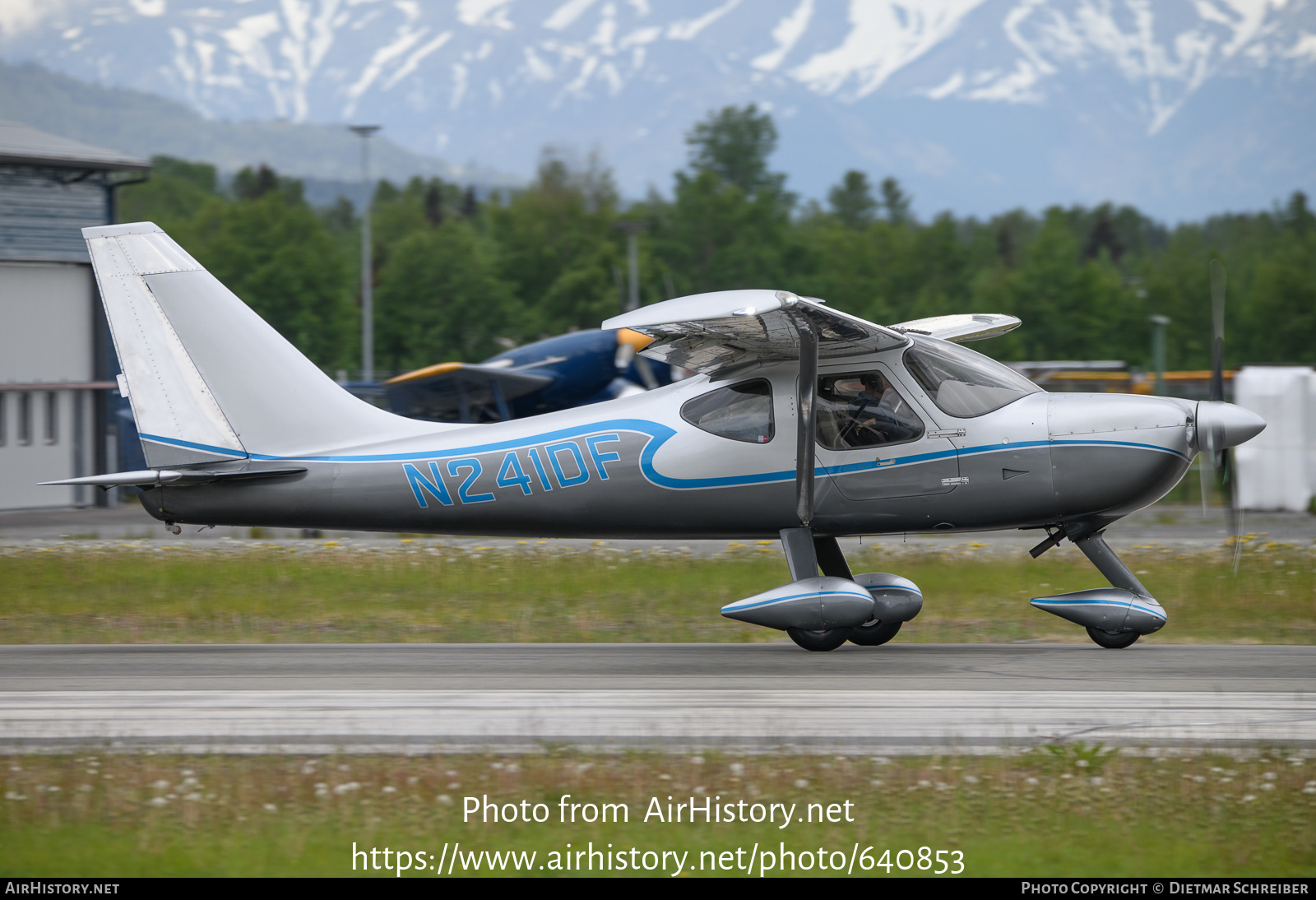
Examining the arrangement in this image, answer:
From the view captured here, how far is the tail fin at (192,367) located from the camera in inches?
416

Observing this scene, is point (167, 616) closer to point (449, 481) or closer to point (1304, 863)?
point (449, 481)

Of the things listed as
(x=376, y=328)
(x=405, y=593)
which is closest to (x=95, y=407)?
(x=405, y=593)

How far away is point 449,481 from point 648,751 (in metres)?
4.31

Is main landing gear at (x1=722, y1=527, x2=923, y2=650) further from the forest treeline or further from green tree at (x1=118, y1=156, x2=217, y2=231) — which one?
green tree at (x1=118, y1=156, x2=217, y2=231)

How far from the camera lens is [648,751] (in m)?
6.82

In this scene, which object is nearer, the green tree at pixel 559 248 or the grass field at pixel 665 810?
the grass field at pixel 665 810

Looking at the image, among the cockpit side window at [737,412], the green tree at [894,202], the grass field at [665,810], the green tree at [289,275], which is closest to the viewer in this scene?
the grass field at [665,810]

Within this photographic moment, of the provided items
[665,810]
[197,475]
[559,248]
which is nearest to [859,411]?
[665,810]

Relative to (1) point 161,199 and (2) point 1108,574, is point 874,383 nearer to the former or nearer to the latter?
(2) point 1108,574

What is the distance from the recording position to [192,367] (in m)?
10.7

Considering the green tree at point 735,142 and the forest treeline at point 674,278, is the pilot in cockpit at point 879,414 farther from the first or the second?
the green tree at point 735,142

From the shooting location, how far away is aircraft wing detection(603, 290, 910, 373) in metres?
8.54

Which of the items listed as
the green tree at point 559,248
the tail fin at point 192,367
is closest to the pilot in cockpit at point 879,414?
the tail fin at point 192,367

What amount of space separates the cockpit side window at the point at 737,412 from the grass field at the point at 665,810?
4123mm
